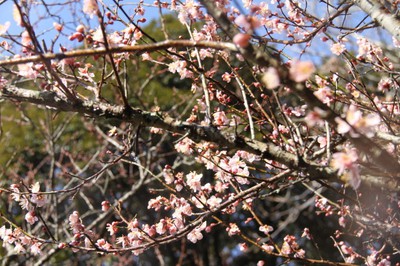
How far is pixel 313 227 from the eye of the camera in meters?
7.89

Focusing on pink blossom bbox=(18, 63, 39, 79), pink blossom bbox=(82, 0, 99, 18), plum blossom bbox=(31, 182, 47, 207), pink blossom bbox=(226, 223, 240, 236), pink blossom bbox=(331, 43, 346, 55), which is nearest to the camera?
pink blossom bbox=(82, 0, 99, 18)

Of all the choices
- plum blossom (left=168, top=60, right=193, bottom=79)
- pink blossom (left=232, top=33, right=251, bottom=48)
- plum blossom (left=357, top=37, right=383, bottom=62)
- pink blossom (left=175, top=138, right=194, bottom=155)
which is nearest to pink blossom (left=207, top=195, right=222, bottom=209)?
pink blossom (left=175, top=138, right=194, bottom=155)

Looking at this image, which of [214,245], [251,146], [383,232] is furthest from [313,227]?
[251,146]

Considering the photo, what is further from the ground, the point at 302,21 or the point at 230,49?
the point at 302,21

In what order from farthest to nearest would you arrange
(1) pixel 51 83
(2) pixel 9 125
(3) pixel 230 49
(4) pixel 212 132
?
(2) pixel 9 125
(1) pixel 51 83
(4) pixel 212 132
(3) pixel 230 49

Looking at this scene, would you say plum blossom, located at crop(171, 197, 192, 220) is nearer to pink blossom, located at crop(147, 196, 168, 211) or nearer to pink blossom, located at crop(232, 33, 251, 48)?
pink blossom, located at crop(147, 196, 168, 211)

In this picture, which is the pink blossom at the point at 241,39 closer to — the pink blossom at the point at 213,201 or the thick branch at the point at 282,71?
the thick branch at the point at 282,71

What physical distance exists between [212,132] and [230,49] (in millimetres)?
402

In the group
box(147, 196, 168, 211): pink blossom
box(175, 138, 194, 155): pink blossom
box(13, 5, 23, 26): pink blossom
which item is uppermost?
box(13, 5, 23, 26): pink blossom

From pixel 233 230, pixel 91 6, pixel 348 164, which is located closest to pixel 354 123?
pixel 348 164

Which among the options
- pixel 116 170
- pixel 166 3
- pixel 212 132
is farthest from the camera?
pixel 116 170

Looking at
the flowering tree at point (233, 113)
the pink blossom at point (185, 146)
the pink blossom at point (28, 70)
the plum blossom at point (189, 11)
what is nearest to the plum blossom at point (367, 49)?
the flowering tree at point (233, 113)

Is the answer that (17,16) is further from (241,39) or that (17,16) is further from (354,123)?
(354,123)

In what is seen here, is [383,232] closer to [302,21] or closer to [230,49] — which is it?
[302,21]
